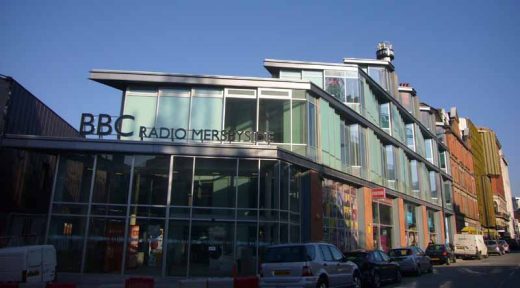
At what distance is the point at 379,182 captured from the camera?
103 feet

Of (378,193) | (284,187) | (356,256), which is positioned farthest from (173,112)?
(378,193)

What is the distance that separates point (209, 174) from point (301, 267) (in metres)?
8.80

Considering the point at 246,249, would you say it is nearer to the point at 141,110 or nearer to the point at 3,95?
the point at 141,110

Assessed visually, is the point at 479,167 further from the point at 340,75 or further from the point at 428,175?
the point at 340,75

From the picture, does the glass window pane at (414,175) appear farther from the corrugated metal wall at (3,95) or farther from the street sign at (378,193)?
the corrugated metal wall at (3,95)

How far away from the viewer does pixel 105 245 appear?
60.4ft

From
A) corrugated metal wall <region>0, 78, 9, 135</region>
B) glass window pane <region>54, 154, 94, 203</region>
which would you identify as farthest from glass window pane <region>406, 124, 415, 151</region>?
corrugated metal wall <region>0, 78, 9, 135</region>

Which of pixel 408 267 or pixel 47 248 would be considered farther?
pixel 408 267

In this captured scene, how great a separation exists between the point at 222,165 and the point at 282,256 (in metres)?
8.09

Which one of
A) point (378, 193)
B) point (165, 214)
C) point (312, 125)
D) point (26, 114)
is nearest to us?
point (165, 214)

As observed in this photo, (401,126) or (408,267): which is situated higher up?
(401,126)

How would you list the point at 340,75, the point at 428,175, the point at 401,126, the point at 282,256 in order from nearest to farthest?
the point at 282,256
the point at 340,75
the point at 401,126
the point at 428,175

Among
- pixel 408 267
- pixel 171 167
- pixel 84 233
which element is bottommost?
pixel 408 267

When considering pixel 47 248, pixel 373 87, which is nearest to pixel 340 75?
pixel 373 87
